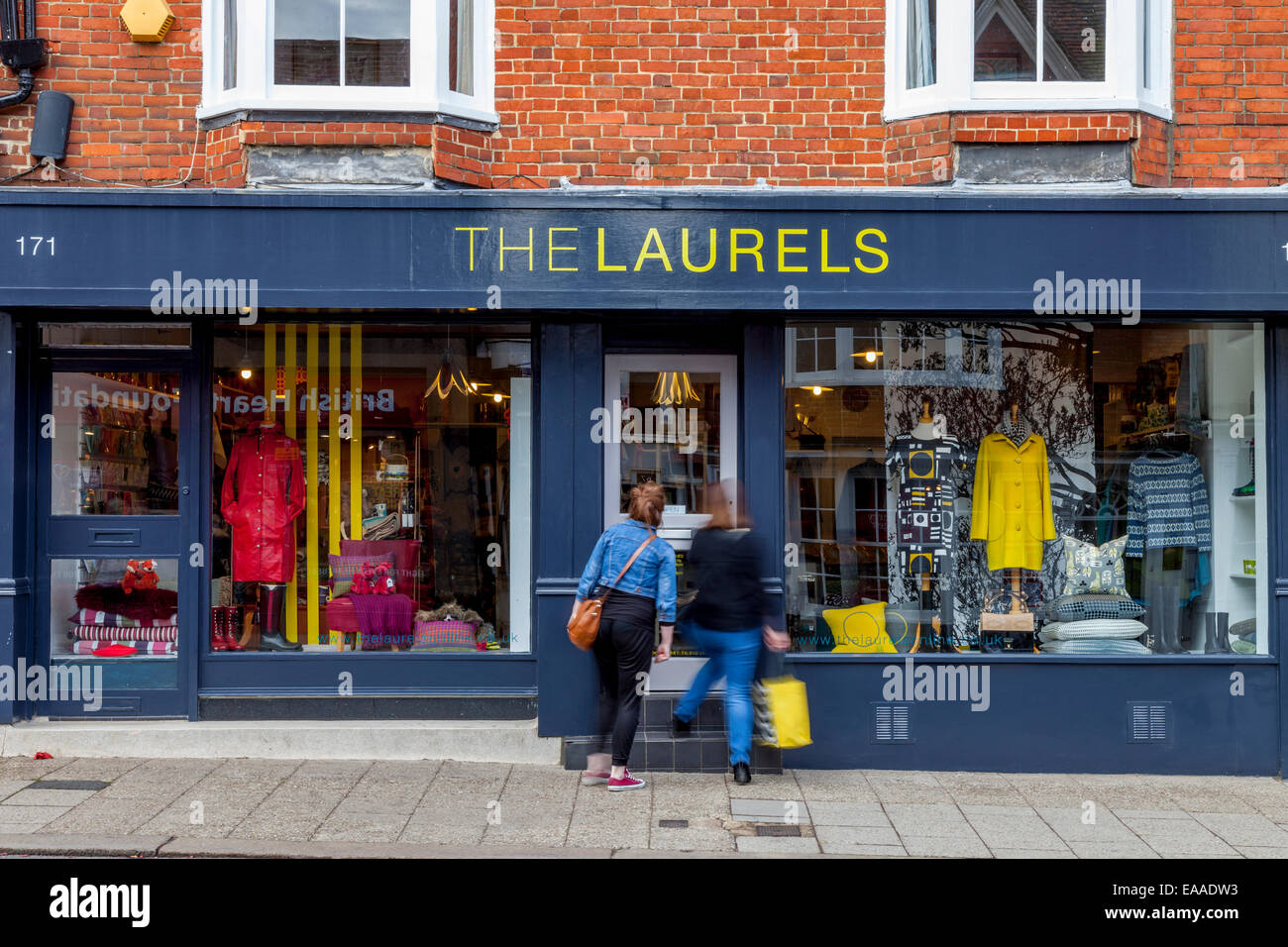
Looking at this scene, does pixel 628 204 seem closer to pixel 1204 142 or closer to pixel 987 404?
pixel 987 404

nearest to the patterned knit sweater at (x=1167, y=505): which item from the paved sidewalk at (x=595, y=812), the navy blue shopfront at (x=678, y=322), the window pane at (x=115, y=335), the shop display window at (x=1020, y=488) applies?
the shop display window at (x=1020, y=488)

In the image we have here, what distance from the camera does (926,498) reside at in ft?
28.0

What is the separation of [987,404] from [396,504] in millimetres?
4412

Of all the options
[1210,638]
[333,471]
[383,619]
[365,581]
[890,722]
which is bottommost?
[890,722]

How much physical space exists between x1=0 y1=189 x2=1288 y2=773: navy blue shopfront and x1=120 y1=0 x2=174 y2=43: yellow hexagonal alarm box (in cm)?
123

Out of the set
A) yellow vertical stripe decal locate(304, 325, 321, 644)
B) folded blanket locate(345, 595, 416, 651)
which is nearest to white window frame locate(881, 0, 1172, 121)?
yellow vertical stripe decal locate(304, 325, 321, 644)

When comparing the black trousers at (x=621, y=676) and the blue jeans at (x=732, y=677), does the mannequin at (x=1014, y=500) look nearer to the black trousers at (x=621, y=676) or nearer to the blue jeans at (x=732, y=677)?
the blue jeans at (x=732, y=677)

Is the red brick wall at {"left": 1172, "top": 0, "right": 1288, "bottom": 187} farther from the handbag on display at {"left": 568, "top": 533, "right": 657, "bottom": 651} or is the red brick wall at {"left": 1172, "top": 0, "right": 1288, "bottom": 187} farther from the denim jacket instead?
the handbag on display at {"left": 568, "top": 533, "right": 657, "bottom": 651}

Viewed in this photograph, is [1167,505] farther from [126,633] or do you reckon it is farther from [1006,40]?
[126,633]

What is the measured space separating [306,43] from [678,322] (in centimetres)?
318

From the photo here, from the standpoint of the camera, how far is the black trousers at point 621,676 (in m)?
7.14

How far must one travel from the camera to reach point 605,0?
806 centimetres

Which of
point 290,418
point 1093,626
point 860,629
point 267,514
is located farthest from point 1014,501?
point 267,514

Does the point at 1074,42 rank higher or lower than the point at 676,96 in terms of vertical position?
higher
